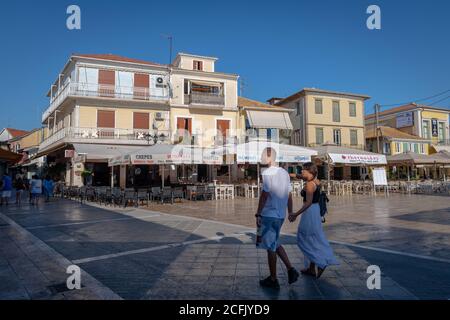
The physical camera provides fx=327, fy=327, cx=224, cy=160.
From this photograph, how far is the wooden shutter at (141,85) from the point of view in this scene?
83.0ft

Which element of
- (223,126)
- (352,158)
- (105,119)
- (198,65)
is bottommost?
(352,158)

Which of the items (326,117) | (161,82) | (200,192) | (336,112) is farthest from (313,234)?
(336,112)

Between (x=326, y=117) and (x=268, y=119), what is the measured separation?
24.0 feet

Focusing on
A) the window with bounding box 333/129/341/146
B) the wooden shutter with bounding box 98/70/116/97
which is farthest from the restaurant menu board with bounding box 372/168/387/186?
the wooden shutter with bounding box 98/70/116/97

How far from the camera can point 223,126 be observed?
27312 mm

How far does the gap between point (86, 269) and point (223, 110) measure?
23.4m

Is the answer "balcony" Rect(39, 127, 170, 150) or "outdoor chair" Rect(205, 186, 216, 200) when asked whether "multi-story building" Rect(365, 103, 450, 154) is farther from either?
"outdoor chair" Rect(205, 186, 216, 200)

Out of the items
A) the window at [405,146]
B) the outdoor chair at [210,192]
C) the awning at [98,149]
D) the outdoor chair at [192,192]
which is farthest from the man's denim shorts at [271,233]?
the window at [405,146]

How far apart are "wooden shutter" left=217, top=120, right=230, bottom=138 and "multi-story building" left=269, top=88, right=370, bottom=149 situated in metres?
8.62

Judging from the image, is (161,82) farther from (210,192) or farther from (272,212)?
(272,212)

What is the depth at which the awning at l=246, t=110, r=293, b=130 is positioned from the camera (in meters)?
27.5

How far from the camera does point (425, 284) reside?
402 cm

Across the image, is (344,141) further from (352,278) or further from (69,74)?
(352,278)
